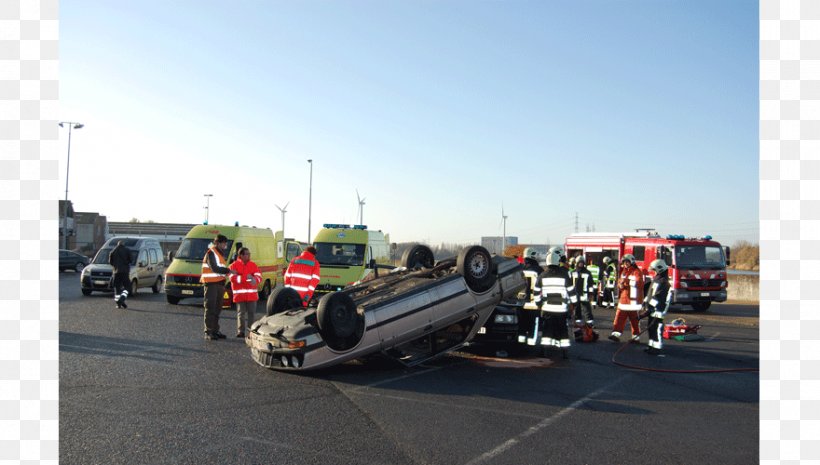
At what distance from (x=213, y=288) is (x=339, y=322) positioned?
4.25 m

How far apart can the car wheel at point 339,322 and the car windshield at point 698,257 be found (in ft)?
47.1

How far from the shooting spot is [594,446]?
5.51m

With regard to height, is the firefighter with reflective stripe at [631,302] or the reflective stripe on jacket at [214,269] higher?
the reflective stripe on jacket at [214,269]

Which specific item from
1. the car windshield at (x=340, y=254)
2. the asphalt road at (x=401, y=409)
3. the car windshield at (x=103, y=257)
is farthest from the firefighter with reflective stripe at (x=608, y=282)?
the car windshield at (x=103, y=257)

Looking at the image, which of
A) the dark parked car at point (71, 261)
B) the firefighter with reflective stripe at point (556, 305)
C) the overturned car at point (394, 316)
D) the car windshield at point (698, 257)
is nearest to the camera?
the overturned car at point (394, 316)

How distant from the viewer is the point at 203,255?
58.3ft

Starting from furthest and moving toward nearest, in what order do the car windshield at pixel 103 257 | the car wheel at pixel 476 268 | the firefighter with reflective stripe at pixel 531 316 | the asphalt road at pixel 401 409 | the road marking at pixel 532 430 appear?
the car windshield at pixel 103 257
the firefighter with reflective stripe at pixel 531 316
the car wheel at pixel 476 268
the asphalt road at pixel 401 409
the road marking at pixel 532 430

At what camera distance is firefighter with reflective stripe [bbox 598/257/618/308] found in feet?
66.0

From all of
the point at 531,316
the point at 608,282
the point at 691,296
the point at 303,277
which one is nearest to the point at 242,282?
the point at 303,277

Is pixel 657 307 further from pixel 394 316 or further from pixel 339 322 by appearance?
pixel 339 322

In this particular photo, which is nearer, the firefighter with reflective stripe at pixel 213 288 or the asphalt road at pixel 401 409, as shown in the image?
the asphalt road at pixel 401 409

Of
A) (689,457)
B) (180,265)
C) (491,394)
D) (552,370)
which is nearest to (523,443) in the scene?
(689,457)

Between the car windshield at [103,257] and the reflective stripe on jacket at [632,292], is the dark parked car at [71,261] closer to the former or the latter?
the car windshield at [103,257]

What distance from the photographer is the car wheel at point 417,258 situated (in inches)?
433
